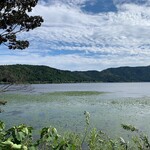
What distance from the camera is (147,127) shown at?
24.8 metres

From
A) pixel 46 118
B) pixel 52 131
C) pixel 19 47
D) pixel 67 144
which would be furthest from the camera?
pixel 46 118

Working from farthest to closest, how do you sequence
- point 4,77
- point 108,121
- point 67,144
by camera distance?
point 108,121 → point 4,77 → point 67,144

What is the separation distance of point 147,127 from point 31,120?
10.8 metres

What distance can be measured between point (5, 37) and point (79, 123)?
15992 mm

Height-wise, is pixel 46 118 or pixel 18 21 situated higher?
pixel 18 21

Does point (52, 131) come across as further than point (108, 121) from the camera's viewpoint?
No

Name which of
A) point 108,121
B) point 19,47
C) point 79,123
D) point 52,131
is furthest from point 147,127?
point 52,131

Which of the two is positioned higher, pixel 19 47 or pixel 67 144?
pixel 19 47

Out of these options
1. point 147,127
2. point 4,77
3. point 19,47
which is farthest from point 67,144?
point 147,127

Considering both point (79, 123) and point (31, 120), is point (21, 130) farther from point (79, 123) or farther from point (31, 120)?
point (31, 120)

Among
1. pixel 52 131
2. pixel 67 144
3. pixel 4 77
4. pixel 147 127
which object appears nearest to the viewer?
pixel 67 144

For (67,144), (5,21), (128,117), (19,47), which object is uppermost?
(5,21)

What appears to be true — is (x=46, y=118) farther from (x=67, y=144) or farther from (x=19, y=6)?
(x=67, y=144)

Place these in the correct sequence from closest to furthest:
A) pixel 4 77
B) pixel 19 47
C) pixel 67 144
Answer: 1. pixel 67 144
2. pixel 4 77
3. pixel 19 47
